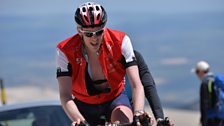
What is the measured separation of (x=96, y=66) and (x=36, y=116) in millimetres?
2405

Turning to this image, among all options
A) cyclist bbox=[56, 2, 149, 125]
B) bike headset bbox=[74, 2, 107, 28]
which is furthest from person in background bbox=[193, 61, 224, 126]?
bike headset bbox=[74, 2, 107, 28]

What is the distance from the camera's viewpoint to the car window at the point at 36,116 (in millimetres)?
8320

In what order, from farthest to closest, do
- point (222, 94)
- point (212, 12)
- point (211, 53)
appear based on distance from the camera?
1. point (212, 12)
2. point (211, 53)
3. point (222, 94)

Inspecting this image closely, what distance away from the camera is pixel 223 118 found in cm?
1187

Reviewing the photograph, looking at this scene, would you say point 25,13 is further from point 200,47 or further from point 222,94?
point 222,94

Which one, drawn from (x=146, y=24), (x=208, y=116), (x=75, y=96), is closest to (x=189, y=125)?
(x=208, y=116)

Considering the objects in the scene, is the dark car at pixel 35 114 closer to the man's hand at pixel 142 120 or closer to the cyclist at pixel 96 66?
the cyclist at pixel 96 66

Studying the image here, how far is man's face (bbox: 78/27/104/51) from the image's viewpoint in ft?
19.4

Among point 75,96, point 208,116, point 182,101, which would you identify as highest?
point 75,96


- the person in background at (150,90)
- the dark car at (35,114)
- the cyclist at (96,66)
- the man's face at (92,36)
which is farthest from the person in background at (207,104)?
the man's face at (92,36)

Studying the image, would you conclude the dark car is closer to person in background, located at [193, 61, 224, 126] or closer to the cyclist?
the cyclist

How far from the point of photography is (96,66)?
245 inches

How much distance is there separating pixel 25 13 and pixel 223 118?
62.4 m

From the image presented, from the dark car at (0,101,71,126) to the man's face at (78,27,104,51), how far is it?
90.9 inches
